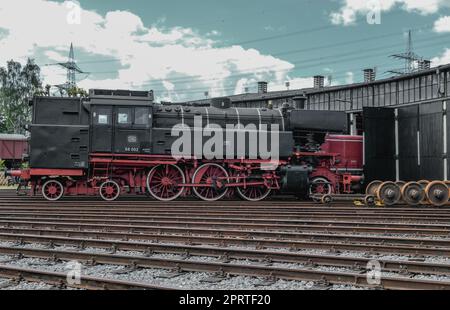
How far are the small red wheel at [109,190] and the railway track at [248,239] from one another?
58.6 inches

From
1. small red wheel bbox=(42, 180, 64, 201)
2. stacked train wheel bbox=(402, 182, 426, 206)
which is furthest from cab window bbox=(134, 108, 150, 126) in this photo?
stacked train wheel bbox=(402, 182, 426, 206)

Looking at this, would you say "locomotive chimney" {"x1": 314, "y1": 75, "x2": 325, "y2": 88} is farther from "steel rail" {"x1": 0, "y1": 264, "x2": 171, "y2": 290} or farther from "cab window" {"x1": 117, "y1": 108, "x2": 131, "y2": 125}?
"steel rail" {"x1": 0, "y1": 264, "x2": 171, "y2": 290}

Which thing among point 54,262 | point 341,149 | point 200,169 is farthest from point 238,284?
point 341,149

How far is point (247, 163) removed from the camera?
14.0 metres

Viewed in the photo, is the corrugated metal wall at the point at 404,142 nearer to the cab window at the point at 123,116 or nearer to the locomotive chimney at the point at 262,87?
the cab window at the point at 123,116

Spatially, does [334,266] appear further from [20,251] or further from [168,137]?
[168,137]

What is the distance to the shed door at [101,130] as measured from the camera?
13.6 metres

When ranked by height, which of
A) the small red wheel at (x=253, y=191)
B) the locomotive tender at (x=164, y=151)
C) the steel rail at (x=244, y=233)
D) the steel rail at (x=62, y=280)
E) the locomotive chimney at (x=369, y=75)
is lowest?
the steel rail at (x=62, y=280)

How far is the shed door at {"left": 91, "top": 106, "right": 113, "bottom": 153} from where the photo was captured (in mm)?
13555

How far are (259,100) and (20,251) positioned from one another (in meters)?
34.6

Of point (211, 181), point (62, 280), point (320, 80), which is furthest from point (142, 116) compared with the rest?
point (320, 80)

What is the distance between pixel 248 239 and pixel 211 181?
6556mm

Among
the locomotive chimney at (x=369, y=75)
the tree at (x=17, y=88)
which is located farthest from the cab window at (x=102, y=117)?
the tree at (x=17, y=88)

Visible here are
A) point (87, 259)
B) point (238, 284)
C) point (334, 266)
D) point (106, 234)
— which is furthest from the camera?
point (106, 234)
